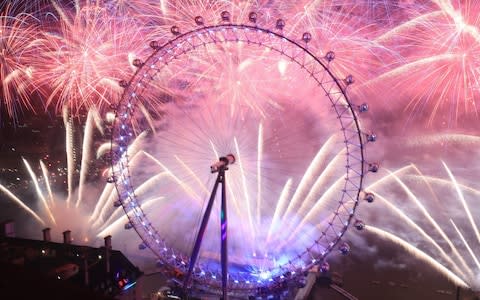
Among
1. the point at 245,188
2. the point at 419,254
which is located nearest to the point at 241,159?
the point at 245,188

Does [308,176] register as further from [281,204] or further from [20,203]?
[20,203]

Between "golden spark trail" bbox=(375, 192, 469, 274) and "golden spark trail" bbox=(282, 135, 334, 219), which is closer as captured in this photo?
"golden spark trail" bbox=(375, 192, 469, 274)

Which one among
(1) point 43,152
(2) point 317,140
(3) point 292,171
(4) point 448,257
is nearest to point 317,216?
(3) point 292,171

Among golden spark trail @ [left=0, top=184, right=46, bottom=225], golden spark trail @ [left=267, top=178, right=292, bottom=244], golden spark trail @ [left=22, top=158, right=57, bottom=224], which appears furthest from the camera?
golden spark trail @ [left=0, top=184, right=46, bottom=225]

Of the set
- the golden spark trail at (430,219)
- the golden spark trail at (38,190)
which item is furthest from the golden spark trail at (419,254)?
the golden spark trail at (38,190)

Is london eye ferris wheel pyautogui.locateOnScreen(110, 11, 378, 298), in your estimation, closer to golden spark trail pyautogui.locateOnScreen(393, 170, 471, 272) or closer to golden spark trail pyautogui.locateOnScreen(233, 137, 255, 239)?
golden spark trail pyautogui.locateOnScreen(233, 137, 255, 239)

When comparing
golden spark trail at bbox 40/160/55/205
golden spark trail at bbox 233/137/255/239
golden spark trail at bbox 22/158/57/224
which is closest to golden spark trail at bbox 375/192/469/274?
golden spark trail at bbox 233/137/255/239

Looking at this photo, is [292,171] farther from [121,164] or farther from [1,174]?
[1,174]

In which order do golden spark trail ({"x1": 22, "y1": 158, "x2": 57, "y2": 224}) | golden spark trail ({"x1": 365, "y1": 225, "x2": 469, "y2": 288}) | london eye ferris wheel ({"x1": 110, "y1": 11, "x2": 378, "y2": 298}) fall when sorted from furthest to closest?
golden spark trail ({"x1": 22, "y1": 158, "x2": 57, "y2": 224})
golden spark trail ({"x1": 365, "y1": 225, "x2": 469, "y2": 288})
london eye ferris wheel ({"x1": 110, "y1": 11, "x2": 378, "y2": 298})
